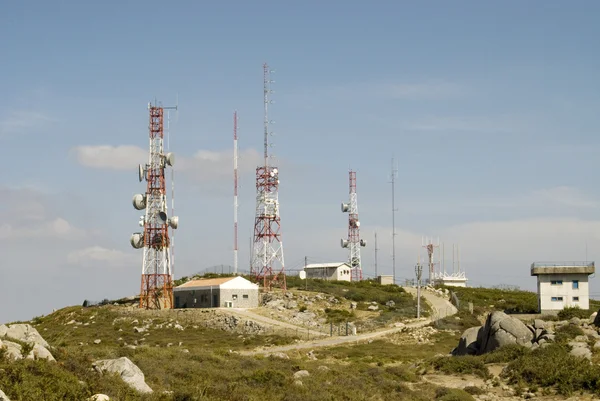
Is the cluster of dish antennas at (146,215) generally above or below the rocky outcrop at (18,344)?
above

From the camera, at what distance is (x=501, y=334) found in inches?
1818

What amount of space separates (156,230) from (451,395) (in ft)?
169

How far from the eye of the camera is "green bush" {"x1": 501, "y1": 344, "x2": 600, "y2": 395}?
36.5 metres

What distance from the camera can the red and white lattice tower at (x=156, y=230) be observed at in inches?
3204

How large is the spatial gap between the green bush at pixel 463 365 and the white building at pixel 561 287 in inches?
910

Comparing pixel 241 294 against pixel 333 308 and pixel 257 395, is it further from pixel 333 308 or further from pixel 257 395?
pixel 257 395

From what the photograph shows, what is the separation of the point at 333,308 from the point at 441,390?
147 feet

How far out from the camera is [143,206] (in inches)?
3280

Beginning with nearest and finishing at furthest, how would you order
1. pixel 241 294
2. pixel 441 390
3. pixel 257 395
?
pixel 257 395
pixel 441 390
pixel 241 294

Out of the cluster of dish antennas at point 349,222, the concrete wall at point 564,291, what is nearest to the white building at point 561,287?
the concrete wall at point 564,291

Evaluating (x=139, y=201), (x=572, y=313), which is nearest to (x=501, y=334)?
(x=572, y=313)

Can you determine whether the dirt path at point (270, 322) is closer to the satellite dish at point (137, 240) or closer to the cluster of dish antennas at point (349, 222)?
the satellite dish at point (137, 240)

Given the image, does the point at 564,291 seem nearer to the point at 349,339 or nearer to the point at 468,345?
the point at 349,339

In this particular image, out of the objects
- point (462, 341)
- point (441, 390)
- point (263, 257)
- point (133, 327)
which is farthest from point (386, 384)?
point (263, 257)
